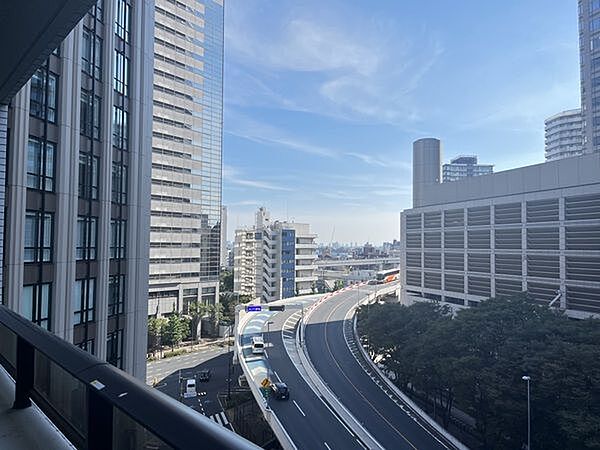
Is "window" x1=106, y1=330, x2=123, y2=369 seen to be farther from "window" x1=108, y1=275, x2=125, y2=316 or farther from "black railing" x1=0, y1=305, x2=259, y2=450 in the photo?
"black railing" x1=0, y1=305, x2=259, y2=450

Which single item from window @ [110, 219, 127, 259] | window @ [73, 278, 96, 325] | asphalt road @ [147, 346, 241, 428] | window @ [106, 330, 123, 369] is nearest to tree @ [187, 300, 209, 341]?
asphalt road @ [147, 346, 241, 428]

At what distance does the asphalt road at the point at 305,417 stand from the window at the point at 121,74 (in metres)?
8.18

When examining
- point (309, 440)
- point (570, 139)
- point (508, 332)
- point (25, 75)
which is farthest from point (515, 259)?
point (570, 139)

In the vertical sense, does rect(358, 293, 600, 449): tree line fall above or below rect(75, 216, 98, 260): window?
below

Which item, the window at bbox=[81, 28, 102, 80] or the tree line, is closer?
the window at bbox=[81, 28, 102, 80]

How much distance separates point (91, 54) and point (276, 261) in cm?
2716

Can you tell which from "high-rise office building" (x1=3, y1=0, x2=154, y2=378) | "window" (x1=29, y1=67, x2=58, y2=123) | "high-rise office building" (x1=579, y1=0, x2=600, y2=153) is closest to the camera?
"high-rise office building" (x1=3, y1=0, x2=154, y2=378)

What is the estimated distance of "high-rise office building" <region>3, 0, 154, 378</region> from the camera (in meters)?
A: 4.88

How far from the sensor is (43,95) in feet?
17.0

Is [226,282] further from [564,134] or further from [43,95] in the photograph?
[564,134]

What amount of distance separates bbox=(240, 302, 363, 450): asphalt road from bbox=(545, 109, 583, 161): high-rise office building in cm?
4374

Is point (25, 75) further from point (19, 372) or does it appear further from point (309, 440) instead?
point (309, 440)

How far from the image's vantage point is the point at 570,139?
44906 millimetres

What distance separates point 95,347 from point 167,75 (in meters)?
21.9
